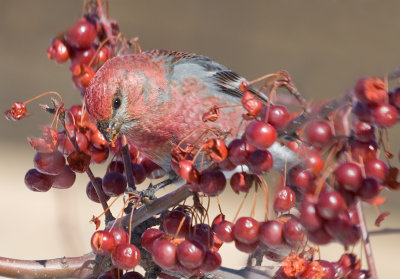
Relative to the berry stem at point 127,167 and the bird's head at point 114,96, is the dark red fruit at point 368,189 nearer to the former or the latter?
the berry stem at point 127,167

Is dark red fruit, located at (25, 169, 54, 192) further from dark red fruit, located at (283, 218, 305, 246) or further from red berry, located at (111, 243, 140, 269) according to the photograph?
dark red fruit, located at (283, 218, 305, 246)

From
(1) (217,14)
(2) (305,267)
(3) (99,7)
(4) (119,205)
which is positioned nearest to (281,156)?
(2) (305,267)

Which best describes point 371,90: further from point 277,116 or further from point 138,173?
point 138,173

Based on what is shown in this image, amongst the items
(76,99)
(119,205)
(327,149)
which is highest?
(327,149)

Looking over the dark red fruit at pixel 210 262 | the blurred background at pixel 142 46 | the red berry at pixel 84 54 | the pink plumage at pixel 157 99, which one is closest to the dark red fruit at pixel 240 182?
the dark red fruit at pixel 210 262

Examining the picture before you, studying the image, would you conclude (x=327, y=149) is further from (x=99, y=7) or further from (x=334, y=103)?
(x=99, y=7)

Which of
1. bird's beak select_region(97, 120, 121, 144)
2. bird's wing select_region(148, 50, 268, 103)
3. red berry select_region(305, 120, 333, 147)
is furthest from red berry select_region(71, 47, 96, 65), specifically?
red berry select_region(305, 120, 333, 147)
